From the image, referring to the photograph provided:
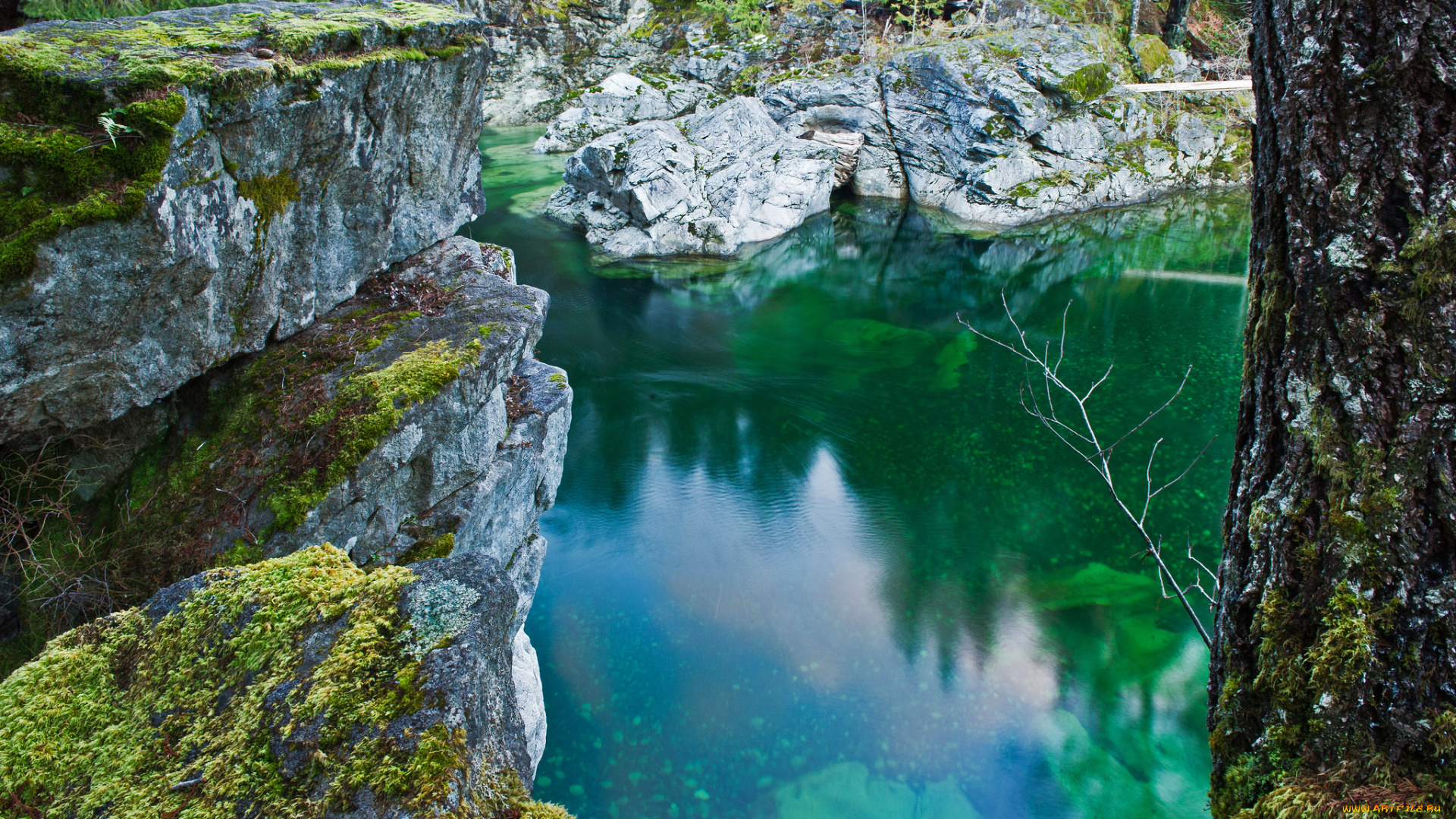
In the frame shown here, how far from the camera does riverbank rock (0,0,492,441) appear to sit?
137 inches

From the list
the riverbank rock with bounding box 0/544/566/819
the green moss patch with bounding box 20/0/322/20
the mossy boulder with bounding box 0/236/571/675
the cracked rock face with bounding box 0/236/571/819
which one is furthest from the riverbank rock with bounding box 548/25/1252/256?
the riverbank rock with bounding box 0/544/566/819

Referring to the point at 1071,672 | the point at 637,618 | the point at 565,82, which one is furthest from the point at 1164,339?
the point at 565,82

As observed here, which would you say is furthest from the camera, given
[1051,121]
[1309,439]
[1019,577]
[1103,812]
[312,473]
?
[1051,121]

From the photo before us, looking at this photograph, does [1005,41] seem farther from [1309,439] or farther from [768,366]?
[1309,439]

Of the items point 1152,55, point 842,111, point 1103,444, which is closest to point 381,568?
point 1103,444

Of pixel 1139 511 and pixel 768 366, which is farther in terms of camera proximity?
pixel 768 366

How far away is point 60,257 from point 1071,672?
7950mm

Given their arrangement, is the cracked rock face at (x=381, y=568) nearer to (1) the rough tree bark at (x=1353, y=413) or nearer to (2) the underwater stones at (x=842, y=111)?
(1) the rough tree bark at (x=1353, y=413)

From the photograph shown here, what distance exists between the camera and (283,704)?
6.61 ft

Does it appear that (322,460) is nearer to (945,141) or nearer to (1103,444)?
(1103,444)

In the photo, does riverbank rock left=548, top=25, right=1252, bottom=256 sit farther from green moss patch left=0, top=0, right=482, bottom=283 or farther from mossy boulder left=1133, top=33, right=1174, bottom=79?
green moss patch left=0, top=0, right=482, bottom=283

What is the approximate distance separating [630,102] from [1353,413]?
2626 cm

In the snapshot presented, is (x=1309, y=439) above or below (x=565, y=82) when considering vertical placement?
below

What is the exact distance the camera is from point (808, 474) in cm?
1009
